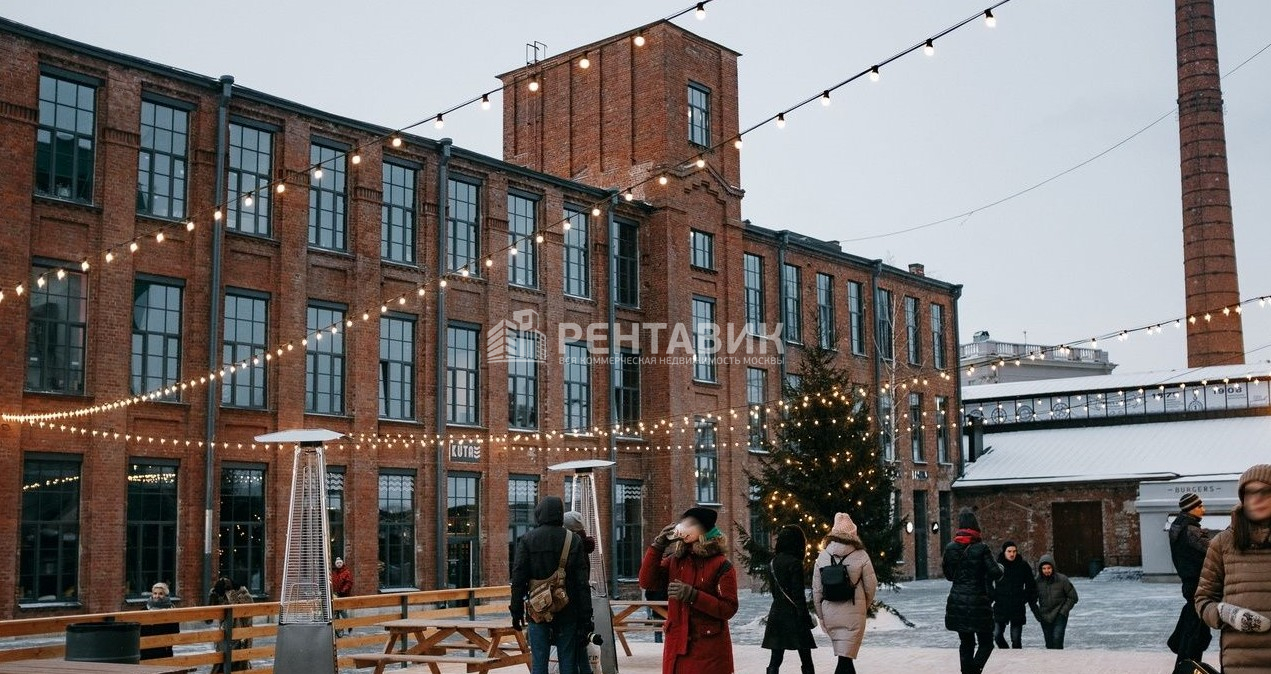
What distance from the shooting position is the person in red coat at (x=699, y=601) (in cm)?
766

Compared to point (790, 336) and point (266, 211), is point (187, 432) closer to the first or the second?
point (266, 211)

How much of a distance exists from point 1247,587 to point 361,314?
21.7 meters

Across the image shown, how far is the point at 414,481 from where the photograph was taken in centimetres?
2662

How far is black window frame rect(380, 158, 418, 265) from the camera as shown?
87.9ft

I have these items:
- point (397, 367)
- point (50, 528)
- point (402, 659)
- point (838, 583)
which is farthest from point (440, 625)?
point (397, 367)

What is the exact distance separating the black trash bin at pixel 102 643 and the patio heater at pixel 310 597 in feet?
5.08

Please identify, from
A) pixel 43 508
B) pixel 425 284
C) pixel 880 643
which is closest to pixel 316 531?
pixel 880 643

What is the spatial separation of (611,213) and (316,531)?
65.9 ft

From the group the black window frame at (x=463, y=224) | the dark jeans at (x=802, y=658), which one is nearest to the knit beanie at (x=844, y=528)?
the dark jeans at (x=802, y=658)

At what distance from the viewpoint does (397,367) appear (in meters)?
26.8

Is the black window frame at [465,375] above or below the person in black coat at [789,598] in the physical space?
above

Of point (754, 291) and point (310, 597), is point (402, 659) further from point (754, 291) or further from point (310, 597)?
point (754, 291)

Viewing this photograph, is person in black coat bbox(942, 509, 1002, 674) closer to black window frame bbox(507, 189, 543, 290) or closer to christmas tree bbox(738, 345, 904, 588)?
christmas tree bbox(738, 345, 904, 588)

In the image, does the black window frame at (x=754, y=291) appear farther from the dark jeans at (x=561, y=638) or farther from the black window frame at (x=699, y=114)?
the dark jeans at (x=561, y=638)
